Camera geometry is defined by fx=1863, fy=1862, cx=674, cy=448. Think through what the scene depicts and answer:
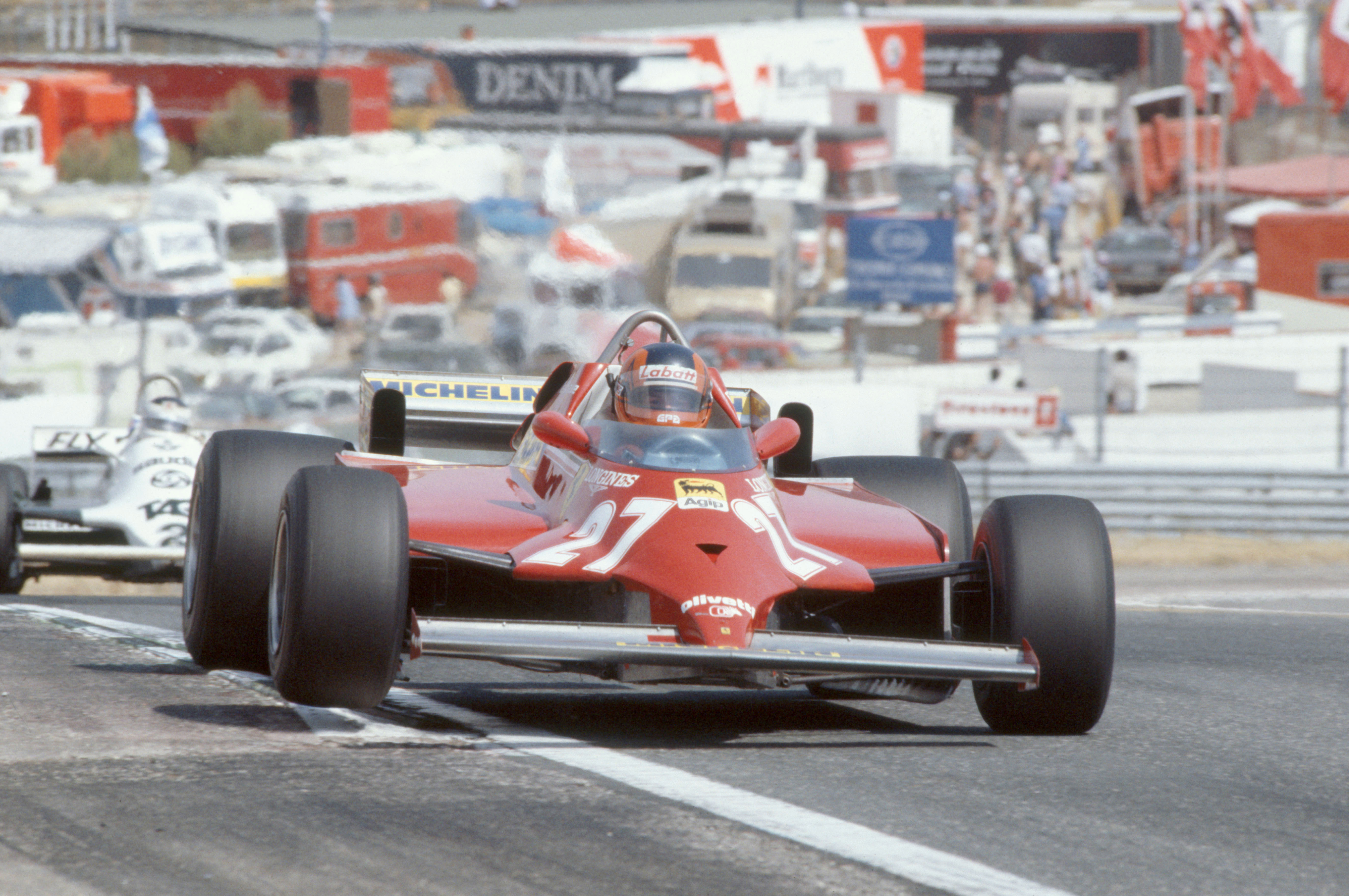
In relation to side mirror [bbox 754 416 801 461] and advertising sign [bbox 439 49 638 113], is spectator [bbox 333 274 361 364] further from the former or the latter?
side mirror [bbox 754 416 801 461]

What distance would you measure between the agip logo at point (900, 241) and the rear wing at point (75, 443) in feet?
41.5

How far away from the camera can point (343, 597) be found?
5.19 metres

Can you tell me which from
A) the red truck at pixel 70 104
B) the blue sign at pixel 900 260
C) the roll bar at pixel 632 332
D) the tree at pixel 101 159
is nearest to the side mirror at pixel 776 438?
the roll bar at pixel 632 332

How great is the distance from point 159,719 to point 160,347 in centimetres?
1554

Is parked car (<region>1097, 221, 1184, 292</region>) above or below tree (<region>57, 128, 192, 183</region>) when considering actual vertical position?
below

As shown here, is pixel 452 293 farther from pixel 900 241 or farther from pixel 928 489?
pixel 928 489

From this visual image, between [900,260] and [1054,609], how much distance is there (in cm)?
1735

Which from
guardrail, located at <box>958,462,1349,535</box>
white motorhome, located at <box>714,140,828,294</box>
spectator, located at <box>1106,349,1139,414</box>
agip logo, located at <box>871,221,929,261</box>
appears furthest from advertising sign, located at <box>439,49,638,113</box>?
guardrail, located at <box>958,462,1349,535</box>

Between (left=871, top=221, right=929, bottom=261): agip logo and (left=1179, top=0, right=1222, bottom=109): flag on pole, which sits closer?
(left=871, top=221, right=929, bottom=261): agip logo

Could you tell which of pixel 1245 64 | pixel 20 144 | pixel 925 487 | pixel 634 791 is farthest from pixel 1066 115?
pixel 634 791

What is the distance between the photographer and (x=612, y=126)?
3534 centimetres

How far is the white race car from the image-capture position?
10711 mm

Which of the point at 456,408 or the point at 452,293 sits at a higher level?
the point at 452,293

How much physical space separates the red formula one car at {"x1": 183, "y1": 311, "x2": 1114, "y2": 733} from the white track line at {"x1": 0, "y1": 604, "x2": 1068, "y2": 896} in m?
0.22
